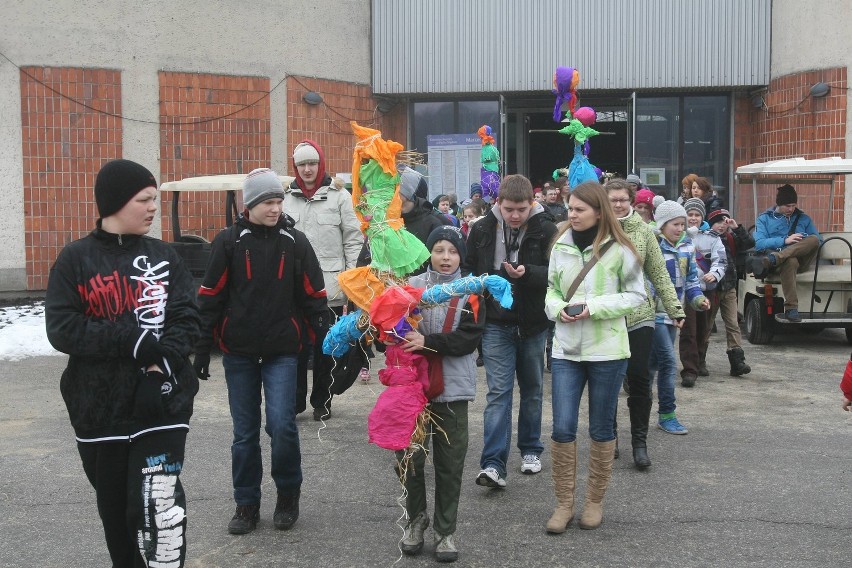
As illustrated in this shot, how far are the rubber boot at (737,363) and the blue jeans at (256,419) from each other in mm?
5917

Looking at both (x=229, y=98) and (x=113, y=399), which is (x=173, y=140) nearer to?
(x=229, y=98)

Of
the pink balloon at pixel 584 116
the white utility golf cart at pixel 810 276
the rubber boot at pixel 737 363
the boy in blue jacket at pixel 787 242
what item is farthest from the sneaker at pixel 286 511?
the white utility golf cart at pixel 810 276

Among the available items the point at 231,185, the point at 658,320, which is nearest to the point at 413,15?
the point at 231,185

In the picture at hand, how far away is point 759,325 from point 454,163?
8.57 metres

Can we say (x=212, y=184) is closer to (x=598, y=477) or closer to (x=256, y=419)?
(x=256, y=419)

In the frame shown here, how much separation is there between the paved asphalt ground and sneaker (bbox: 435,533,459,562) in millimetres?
63

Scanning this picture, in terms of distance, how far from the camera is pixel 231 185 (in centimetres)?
1275

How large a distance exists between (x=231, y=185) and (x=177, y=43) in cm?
496

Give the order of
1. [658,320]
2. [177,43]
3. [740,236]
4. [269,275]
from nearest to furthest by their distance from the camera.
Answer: [269,275] → [658,320] → [740,236] → [177,43]

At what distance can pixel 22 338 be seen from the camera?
38.8 ft

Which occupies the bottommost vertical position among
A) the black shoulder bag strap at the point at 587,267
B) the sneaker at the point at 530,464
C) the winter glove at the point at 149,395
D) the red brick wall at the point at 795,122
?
the sneaker at the point at 530,464

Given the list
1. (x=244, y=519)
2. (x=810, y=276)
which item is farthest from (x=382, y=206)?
(x=810, y=276)

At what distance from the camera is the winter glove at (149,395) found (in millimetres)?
3836

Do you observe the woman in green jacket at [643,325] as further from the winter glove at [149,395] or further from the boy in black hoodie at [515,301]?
the winter glove at [149,395]
